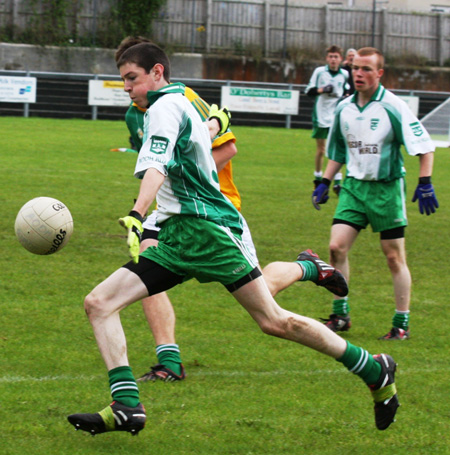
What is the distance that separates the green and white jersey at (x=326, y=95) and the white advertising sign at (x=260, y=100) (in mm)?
11848

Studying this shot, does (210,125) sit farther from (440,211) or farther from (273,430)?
(440,211)

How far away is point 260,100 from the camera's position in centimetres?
2783

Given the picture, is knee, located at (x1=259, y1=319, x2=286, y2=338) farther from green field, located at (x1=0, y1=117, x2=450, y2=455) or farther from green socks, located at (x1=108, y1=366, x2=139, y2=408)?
green socks, located at (x1=108, y1=366, x2=139, y2=408)

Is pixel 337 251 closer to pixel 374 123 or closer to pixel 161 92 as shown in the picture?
pixel 374 123

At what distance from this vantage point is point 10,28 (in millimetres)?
34000

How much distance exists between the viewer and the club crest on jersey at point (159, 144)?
4.05m

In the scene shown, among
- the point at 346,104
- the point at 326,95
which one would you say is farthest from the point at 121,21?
the point at 346,104

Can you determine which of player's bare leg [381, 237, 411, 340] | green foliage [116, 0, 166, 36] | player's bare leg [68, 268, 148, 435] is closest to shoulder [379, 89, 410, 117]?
player's bare leg [381, 237, 411, 340]

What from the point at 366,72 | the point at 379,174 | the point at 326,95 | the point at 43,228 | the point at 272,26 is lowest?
the point at 43,228

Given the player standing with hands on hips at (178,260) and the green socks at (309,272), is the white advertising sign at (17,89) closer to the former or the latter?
the green socks at (309,272)

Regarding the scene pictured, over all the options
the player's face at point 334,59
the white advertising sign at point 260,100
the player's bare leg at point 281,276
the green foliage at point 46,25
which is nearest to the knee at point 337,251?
the player's bare leg at point 281,276

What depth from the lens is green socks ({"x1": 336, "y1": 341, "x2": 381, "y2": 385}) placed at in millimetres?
4422

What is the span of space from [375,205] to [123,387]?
117 inches

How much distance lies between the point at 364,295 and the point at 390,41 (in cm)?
3220
